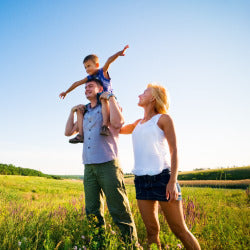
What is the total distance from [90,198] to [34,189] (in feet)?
36.1

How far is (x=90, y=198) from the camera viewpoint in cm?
273

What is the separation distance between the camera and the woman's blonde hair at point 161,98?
2570 millimetres

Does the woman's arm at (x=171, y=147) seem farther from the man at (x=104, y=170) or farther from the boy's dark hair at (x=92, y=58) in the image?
the boy's dark hair at (x=92, y=58)

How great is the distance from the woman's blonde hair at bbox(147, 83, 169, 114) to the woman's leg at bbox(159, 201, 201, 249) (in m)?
1.14

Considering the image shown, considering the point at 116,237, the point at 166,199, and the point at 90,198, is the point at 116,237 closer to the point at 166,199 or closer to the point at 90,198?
the point at 90,198

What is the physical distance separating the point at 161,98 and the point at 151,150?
2.35 ft

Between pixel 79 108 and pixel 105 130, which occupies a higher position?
pixel 79 108

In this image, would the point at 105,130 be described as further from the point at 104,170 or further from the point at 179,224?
the point at 179,224

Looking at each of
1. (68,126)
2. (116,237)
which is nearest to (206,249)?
Result: (116,237)

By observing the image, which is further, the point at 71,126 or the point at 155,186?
the point at 71,126

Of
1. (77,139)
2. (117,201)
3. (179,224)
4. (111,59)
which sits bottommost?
(179,224)

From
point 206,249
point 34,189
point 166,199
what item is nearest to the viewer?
point 166,199

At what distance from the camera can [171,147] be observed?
2314 mm

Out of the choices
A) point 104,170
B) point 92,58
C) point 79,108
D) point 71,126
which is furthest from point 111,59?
point 104,170
